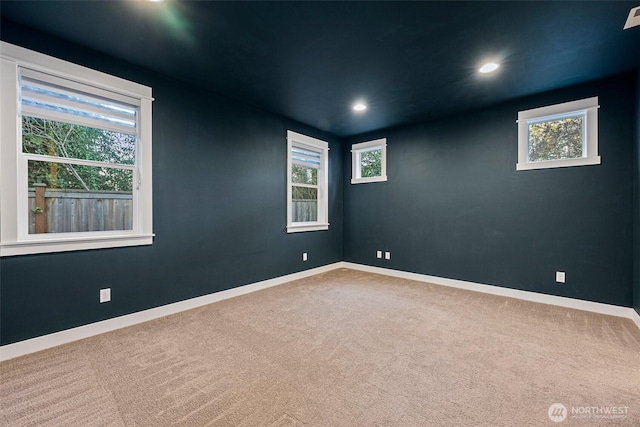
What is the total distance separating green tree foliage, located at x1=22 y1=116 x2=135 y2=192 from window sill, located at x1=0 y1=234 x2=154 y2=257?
1.67ft

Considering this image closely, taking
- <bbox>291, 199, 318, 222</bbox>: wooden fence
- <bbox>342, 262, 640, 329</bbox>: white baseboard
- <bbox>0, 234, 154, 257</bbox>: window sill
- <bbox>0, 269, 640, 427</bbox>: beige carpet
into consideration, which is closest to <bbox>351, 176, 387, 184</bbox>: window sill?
<bbox>291, 199, 318, 222</bbox>: wooden fence

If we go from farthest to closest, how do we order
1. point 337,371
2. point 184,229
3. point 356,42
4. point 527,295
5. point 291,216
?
point 291,216
point 527,295
point 184,229
point 356,42
point 337,371

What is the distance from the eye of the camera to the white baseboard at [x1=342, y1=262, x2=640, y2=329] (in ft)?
10.0

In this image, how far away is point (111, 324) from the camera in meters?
2.67

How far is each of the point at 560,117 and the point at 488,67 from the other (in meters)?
1.43

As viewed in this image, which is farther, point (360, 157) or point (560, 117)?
point (360, 157)

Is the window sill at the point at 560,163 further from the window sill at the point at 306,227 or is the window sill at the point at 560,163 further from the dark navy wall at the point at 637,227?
the window sill at the point at 306,227

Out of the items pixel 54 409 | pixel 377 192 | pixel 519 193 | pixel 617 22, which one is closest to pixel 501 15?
pixel 617 22

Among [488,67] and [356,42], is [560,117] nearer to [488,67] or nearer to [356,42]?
[488,67]

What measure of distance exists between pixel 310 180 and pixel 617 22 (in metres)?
4.03

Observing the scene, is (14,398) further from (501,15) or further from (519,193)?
(519,193)

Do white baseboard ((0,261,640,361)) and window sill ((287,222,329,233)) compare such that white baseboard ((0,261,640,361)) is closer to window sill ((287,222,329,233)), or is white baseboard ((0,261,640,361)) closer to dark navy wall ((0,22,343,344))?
dark navy wall ((0,22,343,344))

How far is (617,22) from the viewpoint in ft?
7.11

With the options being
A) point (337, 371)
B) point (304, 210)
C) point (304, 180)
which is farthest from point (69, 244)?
point (304, 180)
